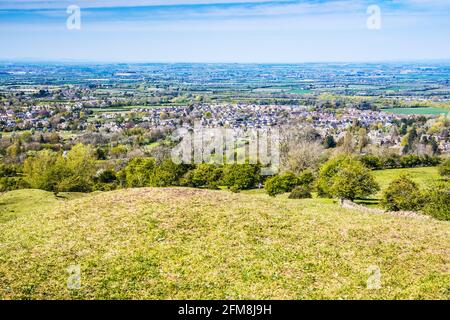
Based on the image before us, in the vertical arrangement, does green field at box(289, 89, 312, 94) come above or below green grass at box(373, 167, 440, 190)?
above

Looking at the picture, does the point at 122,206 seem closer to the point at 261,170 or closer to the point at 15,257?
the point at 15,257

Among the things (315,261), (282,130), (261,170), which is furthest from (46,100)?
(315,261)

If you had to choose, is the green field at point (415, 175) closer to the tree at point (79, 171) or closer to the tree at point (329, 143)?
the tree at point (329, 143)

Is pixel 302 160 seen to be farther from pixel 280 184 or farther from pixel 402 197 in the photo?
pixel 402 197

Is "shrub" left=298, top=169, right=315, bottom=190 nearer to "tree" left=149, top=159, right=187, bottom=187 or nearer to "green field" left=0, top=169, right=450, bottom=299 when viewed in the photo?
"tree" left=149, top=159, right=187, bottom=187

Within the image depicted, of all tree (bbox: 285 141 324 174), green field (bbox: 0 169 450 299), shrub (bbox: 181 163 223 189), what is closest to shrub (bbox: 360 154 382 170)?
tree (bbox: 285 141 324 174)
